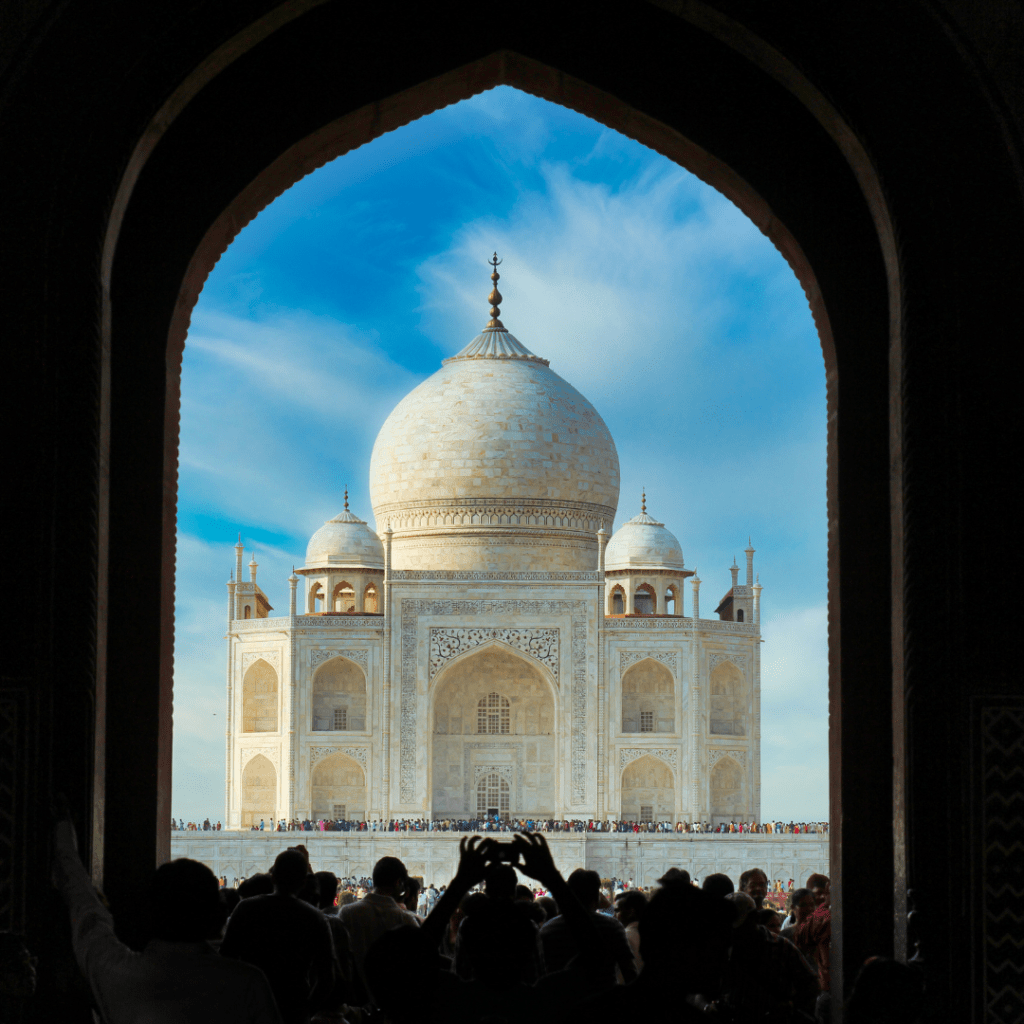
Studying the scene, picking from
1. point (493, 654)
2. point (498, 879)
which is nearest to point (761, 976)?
point (498, 879)

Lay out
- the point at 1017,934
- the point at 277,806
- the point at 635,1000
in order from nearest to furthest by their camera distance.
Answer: the point at 635,1000, the point at 1017,934, the point at 277,806

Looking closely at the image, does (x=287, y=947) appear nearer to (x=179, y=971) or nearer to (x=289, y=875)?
(x=289, y=875)

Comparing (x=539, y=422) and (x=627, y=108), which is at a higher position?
(x=539, y=422)

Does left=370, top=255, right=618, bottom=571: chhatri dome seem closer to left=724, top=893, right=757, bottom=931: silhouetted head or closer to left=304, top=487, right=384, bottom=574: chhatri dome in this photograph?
left=304, top=487, right=384, bottom=574: chhatri dome

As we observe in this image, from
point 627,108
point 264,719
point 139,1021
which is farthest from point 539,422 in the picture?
point 139,1021

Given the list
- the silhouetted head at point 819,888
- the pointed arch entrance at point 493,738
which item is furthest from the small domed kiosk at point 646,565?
the silhouetted head at point 819,888

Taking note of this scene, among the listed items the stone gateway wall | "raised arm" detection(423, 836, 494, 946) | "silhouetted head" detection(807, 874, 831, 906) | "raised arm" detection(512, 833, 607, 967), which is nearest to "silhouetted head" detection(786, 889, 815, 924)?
"silhouetted head" detection(807, 874, 831, 906)

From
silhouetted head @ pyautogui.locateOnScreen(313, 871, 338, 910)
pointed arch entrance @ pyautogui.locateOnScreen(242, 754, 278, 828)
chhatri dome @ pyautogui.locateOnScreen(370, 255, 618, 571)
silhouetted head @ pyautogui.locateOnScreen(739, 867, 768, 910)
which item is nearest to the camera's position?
silhouetted head @ pyautogui.locateOnScreen(313, 871, 338, 910)

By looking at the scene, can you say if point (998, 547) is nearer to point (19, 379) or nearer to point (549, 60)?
point (549, 60)
